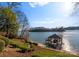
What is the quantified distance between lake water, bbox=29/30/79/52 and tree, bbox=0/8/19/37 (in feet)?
0.57

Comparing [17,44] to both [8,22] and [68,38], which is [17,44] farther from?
[68,38]

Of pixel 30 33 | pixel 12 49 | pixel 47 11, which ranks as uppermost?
pixel 47 11

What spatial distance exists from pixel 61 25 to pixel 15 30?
461 mm

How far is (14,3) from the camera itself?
226 centimetres

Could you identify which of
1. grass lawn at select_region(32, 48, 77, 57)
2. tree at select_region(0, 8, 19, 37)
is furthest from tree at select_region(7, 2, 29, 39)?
grass lawn at select_region(32, 48, 77, 57)

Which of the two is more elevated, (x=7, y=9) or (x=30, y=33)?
(x=7, y=9)

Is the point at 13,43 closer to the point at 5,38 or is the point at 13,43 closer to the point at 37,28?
the point at 5,38

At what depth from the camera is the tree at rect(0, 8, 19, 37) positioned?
7.43 ft

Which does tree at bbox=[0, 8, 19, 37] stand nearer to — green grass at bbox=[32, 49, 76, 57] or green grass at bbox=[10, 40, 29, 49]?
green grass at bbox=[10, 40, 29, 49]

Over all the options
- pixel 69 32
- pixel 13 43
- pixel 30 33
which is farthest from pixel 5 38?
pixel 69 32

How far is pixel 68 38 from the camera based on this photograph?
88.5 inches

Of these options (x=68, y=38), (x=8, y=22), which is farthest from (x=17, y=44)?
(x=68, y=38)

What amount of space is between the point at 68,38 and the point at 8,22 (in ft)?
→ 2.03

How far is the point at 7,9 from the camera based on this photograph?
2266 mm
